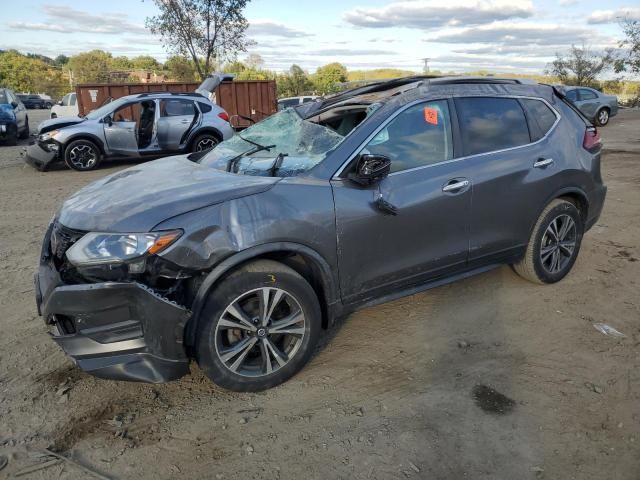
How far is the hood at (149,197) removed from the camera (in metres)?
2.80

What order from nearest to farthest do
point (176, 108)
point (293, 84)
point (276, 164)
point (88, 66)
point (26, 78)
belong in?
point (276, 164) → point (176, 108) → point (293, 84) → point (88, 66) → point (26, 78)

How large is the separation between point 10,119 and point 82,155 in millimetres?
6310

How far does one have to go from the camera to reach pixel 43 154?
1055cm

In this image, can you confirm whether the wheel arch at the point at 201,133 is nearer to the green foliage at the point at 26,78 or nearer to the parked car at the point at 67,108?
the parked car at the point at 67,108

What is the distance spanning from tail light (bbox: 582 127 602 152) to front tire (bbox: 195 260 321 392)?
2.97 m

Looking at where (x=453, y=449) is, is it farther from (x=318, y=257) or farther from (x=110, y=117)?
(x=110, y=117)

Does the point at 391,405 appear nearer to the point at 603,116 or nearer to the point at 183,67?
the point at 603,116

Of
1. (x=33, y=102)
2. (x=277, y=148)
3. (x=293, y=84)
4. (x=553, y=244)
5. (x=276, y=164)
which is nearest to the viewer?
(x=276, y=164)

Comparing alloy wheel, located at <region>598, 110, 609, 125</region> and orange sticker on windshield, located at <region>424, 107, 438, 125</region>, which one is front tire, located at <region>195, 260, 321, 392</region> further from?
alloy wheel, located at <region>598, 110, 609, 125</region>

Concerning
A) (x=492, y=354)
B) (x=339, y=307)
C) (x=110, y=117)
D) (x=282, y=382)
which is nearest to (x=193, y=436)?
(x=282, y=382)

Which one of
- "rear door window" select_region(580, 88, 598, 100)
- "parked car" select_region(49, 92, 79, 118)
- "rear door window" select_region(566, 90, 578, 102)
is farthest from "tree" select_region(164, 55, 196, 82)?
"rear door window" select_region(580, 88, 598, 100)

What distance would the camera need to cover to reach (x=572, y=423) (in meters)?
2.77

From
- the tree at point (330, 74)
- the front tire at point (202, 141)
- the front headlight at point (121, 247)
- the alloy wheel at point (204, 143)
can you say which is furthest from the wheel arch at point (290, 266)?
the tree at point (330, 74)

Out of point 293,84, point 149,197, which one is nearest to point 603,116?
point 149,197
